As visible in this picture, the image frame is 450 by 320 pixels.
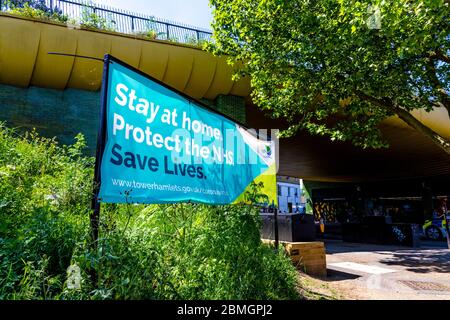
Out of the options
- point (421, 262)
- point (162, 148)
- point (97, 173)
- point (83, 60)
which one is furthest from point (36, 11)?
point (421, 262)

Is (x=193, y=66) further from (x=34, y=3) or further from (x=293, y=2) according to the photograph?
(x=34, y=3)

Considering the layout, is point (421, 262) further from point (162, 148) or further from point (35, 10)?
point (35, 10)

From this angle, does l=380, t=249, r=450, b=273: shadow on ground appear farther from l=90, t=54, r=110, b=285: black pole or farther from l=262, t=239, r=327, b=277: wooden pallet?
l=90, t=54, r=110, b=285: black pole

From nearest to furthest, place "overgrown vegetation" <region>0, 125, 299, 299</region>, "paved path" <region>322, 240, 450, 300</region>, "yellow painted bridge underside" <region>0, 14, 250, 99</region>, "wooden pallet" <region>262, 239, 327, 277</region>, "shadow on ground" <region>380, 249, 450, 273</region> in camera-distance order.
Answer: "overgrown vegetation" <region>0, 125, 299, 299</region> → "paved path" <region>322, 240, 450, 300</region> → "wooden pallet" <region>262, 239, 327, 277</region> → "yellow painted bridge underside" <region>0, 14, 250, 99</region> → "shadow on ground" <region>380, 249, 450, 273</region>

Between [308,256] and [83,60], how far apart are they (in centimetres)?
873

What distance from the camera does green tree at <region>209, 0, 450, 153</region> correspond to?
26.1ft

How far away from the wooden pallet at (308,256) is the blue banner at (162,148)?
2879mm

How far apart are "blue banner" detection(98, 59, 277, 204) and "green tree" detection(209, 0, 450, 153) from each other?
4564 mm

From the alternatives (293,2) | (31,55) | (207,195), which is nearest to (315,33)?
(293,2)

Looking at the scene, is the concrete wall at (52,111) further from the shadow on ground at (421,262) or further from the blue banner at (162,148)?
the shadow on ground at (421,262)

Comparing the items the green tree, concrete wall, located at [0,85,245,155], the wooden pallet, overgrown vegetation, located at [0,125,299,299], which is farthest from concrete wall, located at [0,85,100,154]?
the wooden pallet

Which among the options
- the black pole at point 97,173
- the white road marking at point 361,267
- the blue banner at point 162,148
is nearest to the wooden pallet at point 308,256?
the white road marking at point 361,267

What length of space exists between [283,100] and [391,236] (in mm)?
10226

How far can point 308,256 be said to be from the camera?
7.70m
